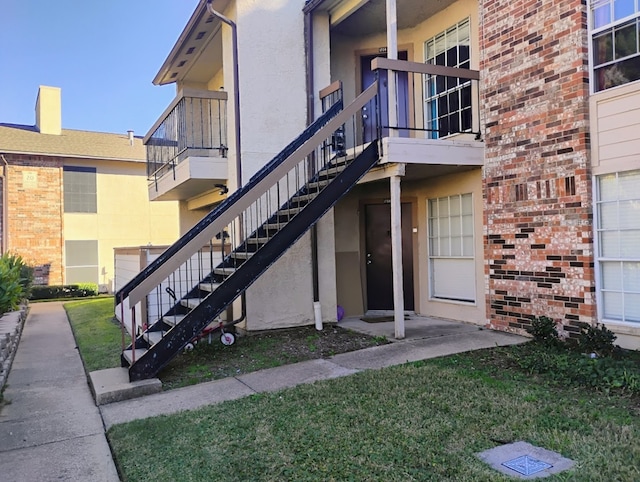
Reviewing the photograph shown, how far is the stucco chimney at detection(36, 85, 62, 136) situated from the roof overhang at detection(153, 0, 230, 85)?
10794 mm

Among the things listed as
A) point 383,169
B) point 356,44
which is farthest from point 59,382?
point 356,44

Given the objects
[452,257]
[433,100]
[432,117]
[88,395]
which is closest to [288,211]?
[452,257]

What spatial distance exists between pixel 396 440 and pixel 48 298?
17977mm

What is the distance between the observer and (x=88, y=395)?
5.61 meters

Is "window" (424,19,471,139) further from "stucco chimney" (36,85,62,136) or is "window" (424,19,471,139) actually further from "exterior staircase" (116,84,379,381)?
"stucco chimney" (36,85,62,136)

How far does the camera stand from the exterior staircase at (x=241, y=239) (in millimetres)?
5711

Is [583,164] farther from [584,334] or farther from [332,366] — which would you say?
[332,366]

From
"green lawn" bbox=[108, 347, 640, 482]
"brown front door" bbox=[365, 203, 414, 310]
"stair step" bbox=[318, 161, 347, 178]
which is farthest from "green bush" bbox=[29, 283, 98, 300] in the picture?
"green lawn" bbox=[108, 347, 640, 482]

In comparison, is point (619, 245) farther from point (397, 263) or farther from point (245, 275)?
point (245, 275)

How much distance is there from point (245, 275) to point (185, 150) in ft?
12.4

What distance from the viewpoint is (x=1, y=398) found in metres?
5.58

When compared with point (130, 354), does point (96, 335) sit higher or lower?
lower

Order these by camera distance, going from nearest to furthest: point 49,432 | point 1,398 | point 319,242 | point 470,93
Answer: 1. point 49,432
2. point 1,398
3. point 470,93
4. point 319,242

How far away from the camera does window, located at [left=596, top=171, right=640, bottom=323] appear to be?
592 cm
